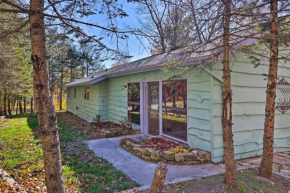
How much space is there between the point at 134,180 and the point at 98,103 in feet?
23.8

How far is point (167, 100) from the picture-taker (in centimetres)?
634

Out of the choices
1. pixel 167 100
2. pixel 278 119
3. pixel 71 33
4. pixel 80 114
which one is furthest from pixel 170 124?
pixel 80 114

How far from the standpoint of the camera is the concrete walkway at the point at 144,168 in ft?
12.8

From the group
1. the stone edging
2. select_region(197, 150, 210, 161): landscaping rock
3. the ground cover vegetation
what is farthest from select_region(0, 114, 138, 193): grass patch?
select_region(197, 150, 210, 161): landscaping rock

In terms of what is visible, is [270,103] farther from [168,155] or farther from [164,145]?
[164,145]

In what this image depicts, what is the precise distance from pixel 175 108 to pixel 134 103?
8.52 ft

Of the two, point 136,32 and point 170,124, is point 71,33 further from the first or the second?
point 170,124

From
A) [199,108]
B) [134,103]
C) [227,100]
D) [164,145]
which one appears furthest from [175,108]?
[227,100]

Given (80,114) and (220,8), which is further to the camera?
(80,114)

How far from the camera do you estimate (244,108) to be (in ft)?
16.8

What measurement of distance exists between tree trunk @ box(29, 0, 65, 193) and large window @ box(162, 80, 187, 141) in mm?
4041

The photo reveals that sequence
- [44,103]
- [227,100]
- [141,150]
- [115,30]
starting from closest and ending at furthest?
[44,103], [115,30], [227,100], [141,150]

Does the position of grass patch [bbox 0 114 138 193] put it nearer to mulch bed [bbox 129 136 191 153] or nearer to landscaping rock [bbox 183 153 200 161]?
mulch bed [bbox 129 136 191 153]

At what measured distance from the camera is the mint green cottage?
15.6ft
